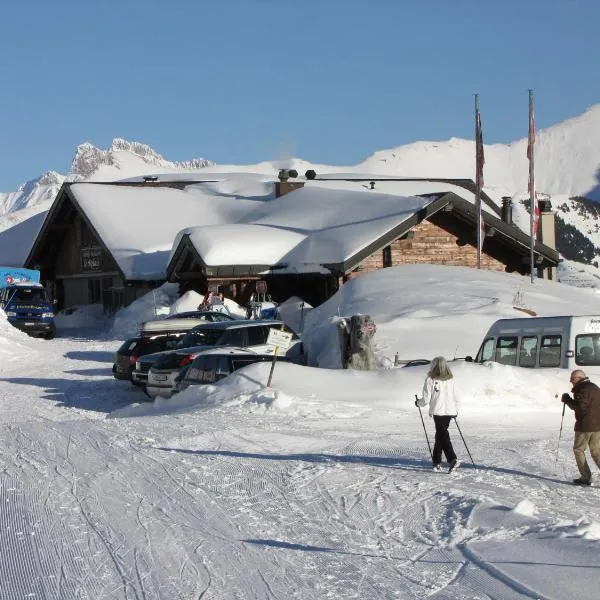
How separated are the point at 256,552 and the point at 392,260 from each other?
33.0m

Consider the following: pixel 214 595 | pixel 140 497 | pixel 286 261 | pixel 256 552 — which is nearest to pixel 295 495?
pixel 140 497

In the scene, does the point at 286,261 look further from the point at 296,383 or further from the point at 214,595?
the point at 214,595

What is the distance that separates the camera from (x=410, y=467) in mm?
13094

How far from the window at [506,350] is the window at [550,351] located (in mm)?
766

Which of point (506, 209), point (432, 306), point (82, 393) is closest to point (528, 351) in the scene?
point (432, 306)

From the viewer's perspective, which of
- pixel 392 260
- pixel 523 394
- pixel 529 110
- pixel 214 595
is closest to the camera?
pixel 214 595

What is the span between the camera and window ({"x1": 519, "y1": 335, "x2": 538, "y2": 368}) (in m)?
20.0

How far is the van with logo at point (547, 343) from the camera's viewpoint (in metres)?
19.0

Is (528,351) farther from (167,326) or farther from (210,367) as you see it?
(167,326)

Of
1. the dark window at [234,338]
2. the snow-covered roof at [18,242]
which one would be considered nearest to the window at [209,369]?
the dark window at [234,338]

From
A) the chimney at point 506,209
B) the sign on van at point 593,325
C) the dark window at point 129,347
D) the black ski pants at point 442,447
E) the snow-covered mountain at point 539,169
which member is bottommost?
the black ski pants at point 442,447

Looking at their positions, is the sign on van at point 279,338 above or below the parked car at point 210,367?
above

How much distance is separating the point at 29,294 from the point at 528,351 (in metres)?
28.6

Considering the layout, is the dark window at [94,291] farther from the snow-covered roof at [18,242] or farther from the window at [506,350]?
the window at [506,350]
